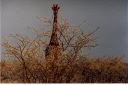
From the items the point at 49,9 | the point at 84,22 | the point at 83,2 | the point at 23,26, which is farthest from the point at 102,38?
the point at 23,26

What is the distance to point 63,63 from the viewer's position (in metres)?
3.01

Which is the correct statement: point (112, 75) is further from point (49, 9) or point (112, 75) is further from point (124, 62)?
point (49, 9)

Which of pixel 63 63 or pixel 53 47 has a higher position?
pixel 53 47

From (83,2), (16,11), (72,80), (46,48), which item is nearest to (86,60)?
(72,80)

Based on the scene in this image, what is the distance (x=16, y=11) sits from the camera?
305 centimetres

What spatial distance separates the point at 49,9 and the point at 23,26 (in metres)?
0.34

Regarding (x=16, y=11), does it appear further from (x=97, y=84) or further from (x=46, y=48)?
(x=97, y=84)

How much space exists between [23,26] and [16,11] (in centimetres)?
19

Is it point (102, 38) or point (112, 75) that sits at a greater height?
point (102, 38)

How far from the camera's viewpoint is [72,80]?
9.86 feet

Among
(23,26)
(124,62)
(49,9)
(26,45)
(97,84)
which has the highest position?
(49,9)

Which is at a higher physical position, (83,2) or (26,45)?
(83,2)

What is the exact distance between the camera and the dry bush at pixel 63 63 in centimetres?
299

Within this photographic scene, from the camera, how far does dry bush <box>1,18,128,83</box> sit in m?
2.99
